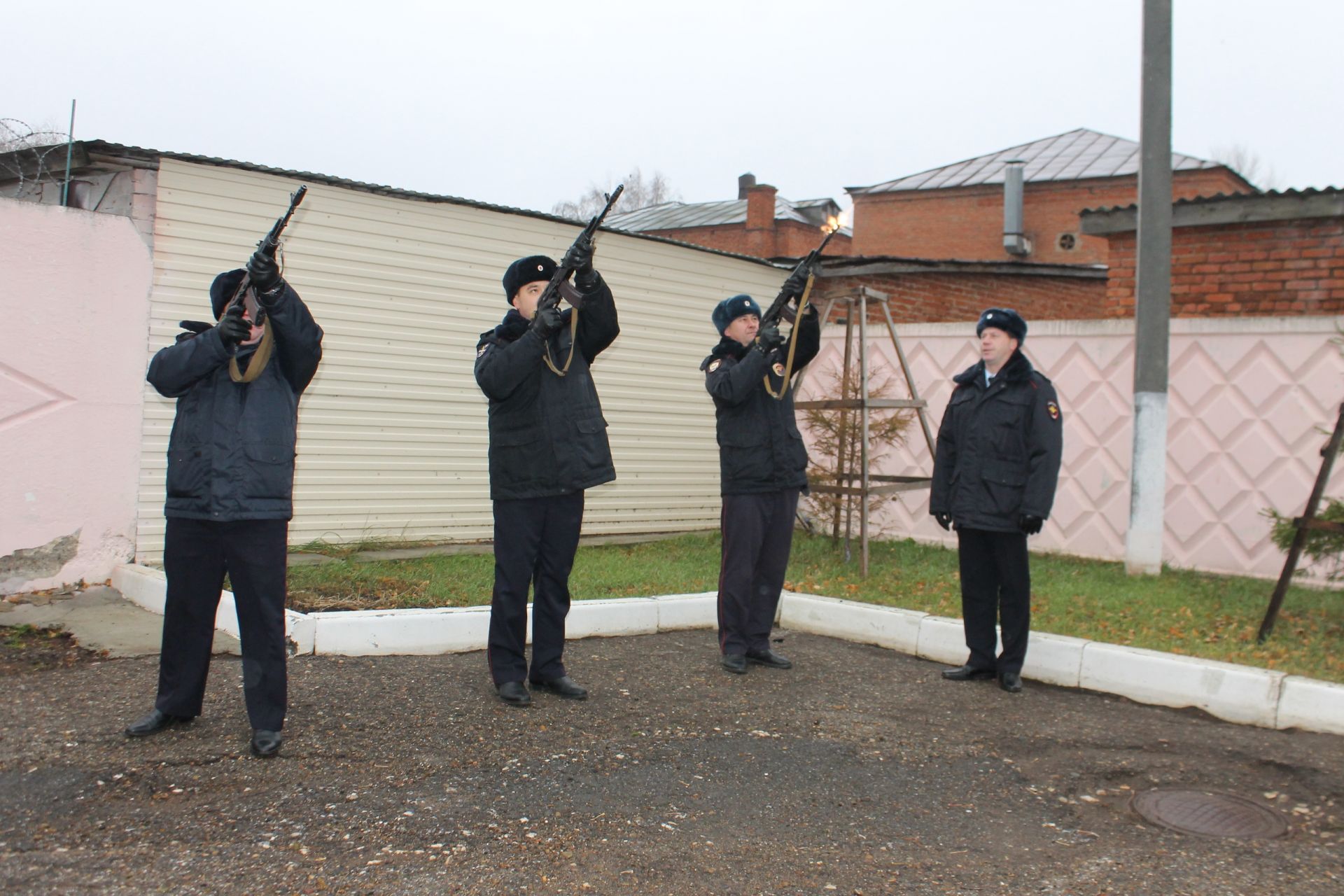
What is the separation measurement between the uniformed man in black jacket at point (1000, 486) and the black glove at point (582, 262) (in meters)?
Answer: 2.16

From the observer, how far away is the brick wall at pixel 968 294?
513 inches

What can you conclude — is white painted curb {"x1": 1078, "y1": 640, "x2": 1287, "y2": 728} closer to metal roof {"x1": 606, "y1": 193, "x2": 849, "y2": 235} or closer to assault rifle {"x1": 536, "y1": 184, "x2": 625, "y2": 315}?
assault rifle {"x1": 536, "y1": 184, "x2": 625, "y2": 315}

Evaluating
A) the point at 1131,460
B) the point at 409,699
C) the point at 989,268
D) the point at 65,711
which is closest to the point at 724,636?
the point at 409,699

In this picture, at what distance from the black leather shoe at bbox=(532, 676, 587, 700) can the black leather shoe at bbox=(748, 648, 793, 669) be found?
3.87 ft

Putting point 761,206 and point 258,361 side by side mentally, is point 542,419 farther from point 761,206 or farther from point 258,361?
point 761,206

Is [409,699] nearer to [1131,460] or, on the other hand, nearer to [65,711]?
[65,711]

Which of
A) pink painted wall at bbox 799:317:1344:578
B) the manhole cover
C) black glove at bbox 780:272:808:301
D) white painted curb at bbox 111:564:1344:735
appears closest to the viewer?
the manhole cover

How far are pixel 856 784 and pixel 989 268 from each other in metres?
11.5

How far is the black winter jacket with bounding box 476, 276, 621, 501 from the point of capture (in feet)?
16.4

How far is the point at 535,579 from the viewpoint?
523 centimetres

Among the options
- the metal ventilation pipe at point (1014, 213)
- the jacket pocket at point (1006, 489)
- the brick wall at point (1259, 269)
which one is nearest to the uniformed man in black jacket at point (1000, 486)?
the jacket pocket at point (1006, 489)

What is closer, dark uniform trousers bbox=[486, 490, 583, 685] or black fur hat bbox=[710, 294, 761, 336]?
dark uniform trousers bbox=[486, 490, 583, 685]

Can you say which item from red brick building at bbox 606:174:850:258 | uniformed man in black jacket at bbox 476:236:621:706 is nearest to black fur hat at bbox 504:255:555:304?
uniformed man in black jacket at bbox 476:236:621:706

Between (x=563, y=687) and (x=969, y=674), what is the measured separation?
7.35ft
